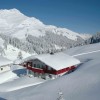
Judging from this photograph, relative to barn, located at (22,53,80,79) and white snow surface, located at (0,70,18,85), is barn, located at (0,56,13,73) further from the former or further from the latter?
barn, located at (22,53,80,79)

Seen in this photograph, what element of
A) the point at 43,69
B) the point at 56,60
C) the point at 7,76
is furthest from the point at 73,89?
the point at 7,76

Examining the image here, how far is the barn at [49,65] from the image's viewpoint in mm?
44406

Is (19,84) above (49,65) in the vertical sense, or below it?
below

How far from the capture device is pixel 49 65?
43.8 metres

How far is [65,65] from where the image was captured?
46094mm

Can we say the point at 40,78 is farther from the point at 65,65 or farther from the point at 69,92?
the point at 69,92

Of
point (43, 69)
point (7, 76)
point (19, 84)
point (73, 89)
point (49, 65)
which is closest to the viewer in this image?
point (73, 89)

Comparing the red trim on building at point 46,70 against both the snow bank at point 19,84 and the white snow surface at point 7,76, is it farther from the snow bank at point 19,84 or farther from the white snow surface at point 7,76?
the white snow surface at point 7,76

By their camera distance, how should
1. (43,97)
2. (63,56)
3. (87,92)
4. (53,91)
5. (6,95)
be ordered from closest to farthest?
(87,92) < (43,97) < (53,91) < (6,95) < (63,56)

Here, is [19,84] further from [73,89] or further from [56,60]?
[73,89]

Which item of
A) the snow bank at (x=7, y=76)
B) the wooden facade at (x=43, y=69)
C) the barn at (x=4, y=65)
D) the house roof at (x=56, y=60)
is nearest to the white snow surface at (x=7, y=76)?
the snow bank at (x=7, y=76)

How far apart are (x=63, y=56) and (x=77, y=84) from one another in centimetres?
2045

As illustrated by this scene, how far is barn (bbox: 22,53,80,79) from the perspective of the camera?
4441cm

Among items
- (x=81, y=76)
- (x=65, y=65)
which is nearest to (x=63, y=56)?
(x=65, y=65)
